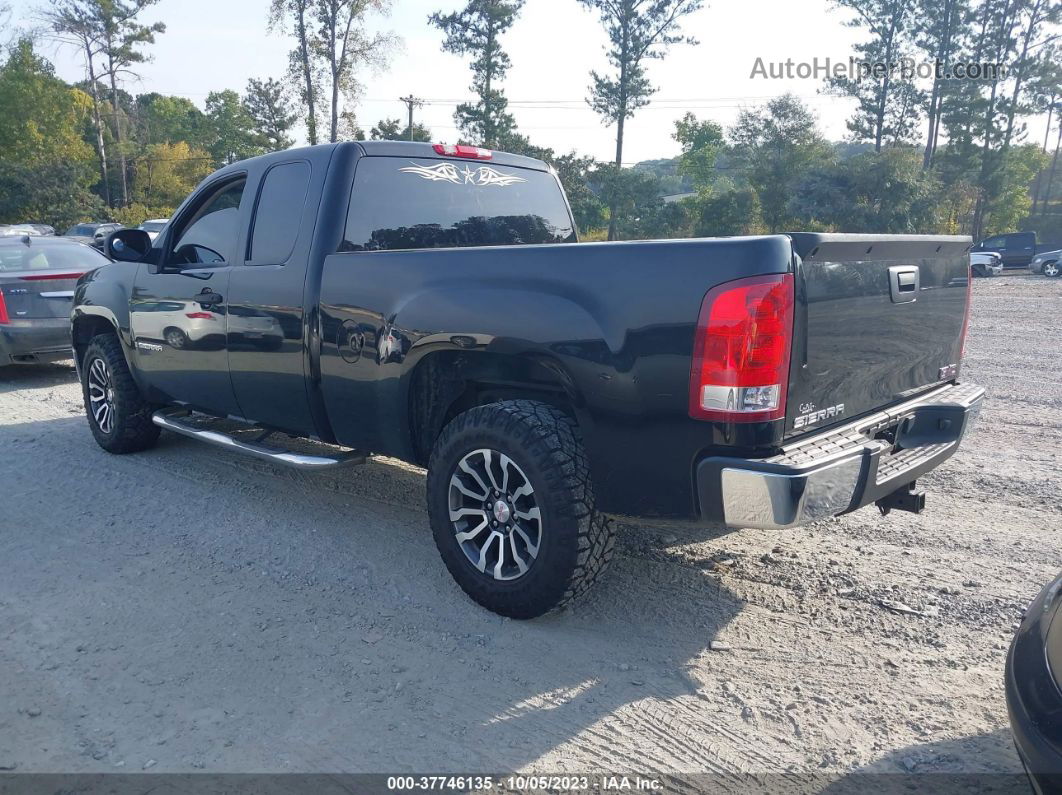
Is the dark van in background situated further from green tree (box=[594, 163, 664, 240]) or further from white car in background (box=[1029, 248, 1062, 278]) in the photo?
green tree (box=[594, 163, 664, 240])

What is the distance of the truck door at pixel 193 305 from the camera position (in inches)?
194

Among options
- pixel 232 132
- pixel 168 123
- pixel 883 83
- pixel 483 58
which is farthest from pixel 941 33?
pixel 168 123

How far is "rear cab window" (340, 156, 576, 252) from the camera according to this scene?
4422 mm

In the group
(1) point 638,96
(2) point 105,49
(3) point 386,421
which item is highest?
(2) point 105,49

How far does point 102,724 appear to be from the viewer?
287 centimetres

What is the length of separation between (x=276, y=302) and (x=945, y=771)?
3.65m

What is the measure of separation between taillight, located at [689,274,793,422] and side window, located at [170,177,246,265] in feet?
Answer: 10.4

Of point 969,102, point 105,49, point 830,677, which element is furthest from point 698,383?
point 105,49

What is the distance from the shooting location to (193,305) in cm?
504

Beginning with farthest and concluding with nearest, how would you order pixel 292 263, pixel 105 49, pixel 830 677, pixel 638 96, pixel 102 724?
pixel 105 49
pixel 638 96
pixel 292 263
pixel 830 677
pixel 102 724

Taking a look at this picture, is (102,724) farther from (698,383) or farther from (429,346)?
(698,383)

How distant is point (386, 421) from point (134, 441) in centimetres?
294

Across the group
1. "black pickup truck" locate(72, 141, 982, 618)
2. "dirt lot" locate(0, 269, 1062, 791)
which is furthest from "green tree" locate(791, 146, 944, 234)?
"black pickup truck" locate(72, 141, 982, 618)

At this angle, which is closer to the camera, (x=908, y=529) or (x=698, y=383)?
(x=698, y=383)
